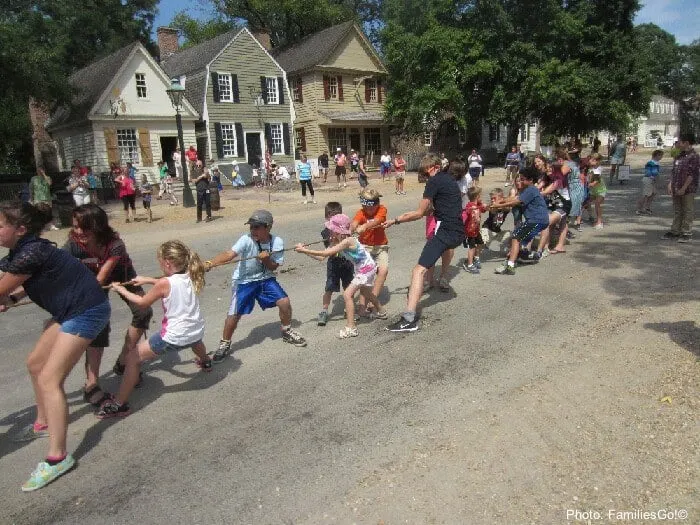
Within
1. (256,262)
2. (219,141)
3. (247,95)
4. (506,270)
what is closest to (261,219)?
(256,262)

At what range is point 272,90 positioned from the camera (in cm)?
3225

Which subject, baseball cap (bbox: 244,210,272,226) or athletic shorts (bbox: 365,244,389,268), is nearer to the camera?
baseball cap (bbox: 244,210,272,226)

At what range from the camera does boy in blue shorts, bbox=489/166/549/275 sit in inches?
312

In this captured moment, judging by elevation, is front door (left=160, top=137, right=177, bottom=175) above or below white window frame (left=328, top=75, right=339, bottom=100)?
below

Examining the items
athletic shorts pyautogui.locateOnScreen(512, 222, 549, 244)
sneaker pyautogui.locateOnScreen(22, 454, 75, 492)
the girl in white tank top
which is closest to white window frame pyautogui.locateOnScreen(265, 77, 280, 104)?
athletic shorts pyautogui.locateOnScreen(512, 222, 549, 244)

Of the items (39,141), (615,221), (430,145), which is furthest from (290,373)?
(430,145)

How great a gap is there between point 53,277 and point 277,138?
29941 millimetres

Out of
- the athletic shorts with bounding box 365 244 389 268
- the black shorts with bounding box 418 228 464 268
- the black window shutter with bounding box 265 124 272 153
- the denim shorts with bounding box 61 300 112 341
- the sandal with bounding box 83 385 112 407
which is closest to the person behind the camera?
the denim shorts with bounding box 61 300 112 341

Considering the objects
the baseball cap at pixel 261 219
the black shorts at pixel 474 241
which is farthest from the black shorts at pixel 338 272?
the black shorts at pixel 474 241

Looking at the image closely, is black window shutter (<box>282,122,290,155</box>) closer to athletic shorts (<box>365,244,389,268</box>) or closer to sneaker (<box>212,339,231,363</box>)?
athletic shorts (<box>365,244,389,268</box>)

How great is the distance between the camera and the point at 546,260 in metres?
8.69

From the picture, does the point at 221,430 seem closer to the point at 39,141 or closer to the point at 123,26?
the point at 39,141

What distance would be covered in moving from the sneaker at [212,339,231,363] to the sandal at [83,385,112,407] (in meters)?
1.06

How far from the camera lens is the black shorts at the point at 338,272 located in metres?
6.05
